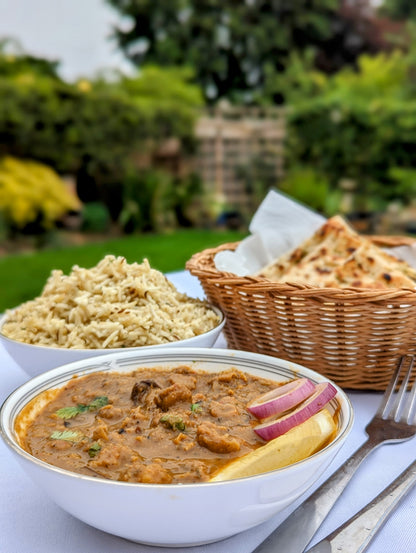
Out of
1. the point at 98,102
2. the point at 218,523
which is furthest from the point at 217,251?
the point at 98,102

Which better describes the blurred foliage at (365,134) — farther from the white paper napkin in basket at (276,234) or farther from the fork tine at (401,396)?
the fork tine at (401,396)

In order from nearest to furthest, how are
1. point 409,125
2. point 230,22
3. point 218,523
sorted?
point 218,523 → point 409,125 → point 230,22

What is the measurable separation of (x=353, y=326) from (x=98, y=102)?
7.10 meters

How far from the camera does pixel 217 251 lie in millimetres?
2133

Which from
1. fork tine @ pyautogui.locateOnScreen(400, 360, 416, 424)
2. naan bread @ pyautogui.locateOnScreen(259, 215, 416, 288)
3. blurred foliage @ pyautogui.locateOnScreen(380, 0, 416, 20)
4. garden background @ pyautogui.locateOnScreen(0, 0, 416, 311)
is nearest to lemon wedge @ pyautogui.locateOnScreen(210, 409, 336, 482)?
fork tine @ pyautogui.locateOnScreen(400, 360, 416, 424)

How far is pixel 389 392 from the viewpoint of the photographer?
1483 millimetres

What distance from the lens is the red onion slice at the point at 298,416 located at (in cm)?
107

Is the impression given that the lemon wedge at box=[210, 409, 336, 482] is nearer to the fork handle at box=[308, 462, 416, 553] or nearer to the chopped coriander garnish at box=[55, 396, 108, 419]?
the fork handle at box=[308, 462, 416, 553]

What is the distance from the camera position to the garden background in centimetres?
752

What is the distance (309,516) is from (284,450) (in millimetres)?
140

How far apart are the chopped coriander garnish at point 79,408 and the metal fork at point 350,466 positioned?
1.37 ft

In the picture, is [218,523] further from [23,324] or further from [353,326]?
[23,324]

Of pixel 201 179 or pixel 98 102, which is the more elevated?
pixel 98 102

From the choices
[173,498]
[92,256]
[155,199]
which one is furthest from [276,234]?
[155,199]
